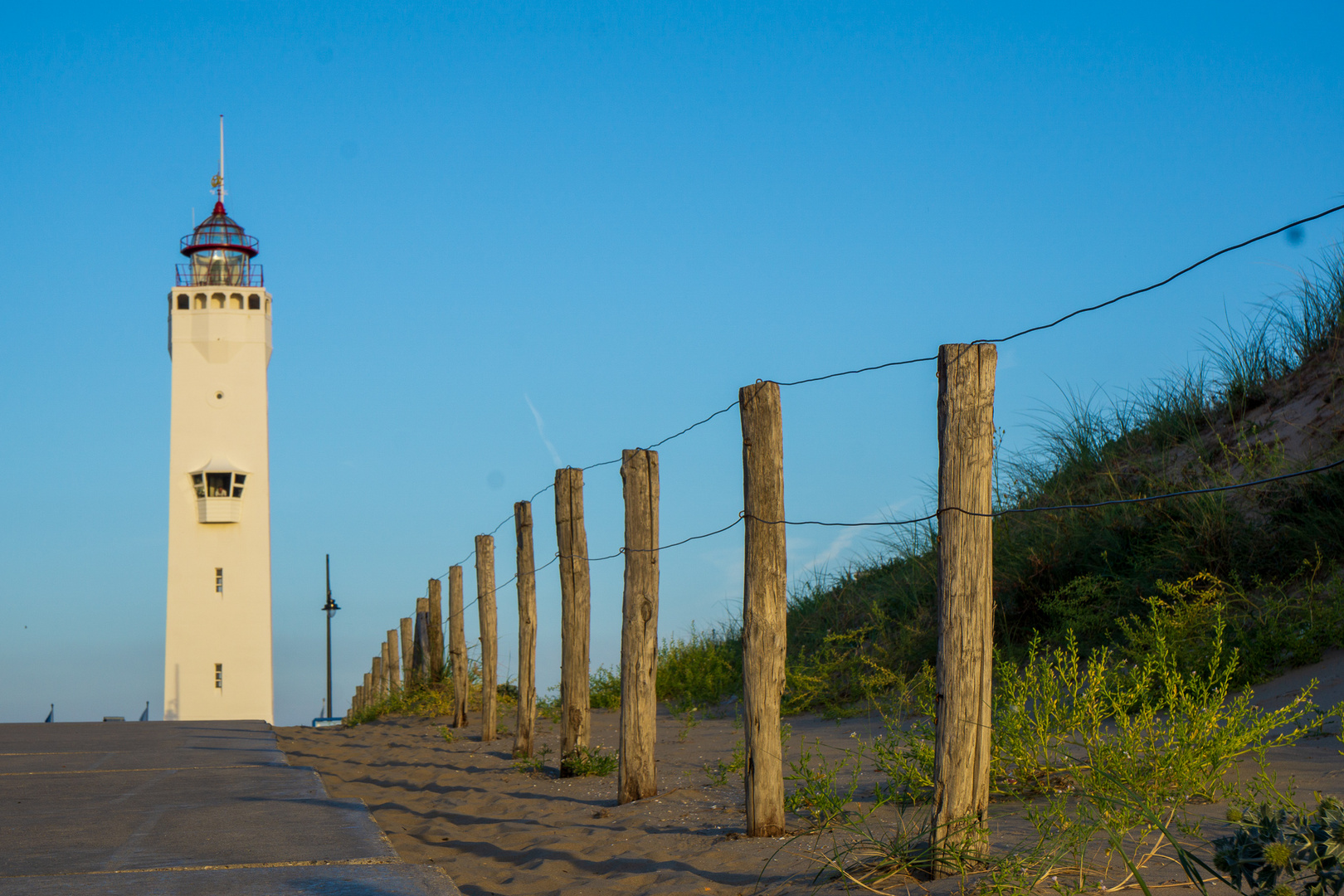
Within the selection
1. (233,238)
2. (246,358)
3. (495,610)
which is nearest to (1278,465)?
(495,610)

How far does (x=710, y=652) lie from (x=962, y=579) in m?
10.0

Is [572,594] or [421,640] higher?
[572,594]

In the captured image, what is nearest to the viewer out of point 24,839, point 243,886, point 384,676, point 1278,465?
point 243,886

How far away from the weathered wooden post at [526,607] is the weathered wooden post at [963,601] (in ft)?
20.6

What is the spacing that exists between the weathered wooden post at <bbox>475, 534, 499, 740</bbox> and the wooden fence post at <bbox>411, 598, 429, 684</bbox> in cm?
492

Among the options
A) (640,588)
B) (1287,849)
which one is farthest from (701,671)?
(1287,849)

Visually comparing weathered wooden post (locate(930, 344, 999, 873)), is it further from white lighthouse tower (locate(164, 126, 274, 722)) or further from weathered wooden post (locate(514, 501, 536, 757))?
white lighthouse tower (locate(164, 126, 274, 722))

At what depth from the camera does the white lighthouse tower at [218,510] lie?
98.9ft

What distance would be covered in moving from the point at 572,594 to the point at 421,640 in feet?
31.3

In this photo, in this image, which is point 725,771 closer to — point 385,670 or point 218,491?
point 385,670

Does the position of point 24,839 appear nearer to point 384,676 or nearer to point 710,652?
point 710,652

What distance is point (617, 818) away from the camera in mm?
6449

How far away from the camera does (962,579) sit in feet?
14.3

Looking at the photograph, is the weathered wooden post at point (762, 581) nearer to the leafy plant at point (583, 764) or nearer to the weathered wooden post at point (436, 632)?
the leafy plant at point (583, 764)
